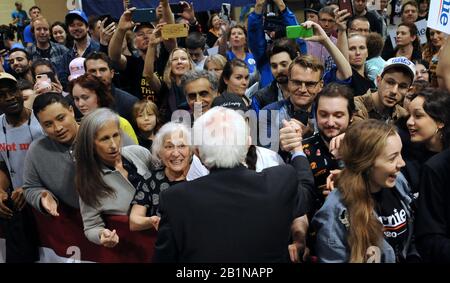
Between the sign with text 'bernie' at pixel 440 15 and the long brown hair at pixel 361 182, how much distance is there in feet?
2.91

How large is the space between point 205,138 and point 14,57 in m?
4.85

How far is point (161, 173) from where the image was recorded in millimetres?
2992

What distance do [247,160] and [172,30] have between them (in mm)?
2663

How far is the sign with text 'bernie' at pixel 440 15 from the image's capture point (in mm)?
3002

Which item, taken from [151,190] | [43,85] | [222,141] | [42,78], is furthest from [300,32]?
[222,141]

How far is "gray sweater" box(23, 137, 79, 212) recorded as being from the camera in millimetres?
3219

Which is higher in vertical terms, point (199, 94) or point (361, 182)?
point (199, 94)

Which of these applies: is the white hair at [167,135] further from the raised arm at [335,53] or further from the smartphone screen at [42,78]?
the smartphone screen at [42,78]

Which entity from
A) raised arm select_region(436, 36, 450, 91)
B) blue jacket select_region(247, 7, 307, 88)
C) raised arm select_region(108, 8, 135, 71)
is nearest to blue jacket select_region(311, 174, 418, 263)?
raised arm select_region(436, 36, 450, 91)

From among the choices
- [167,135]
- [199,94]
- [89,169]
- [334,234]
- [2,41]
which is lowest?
[334,234]

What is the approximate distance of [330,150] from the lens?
113 inches

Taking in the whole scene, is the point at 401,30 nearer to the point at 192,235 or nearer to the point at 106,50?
the point at 106,50

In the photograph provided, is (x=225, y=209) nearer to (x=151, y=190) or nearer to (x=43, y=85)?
(x=151, y=190)

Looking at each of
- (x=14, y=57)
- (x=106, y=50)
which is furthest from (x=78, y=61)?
(x=14, y=57)
